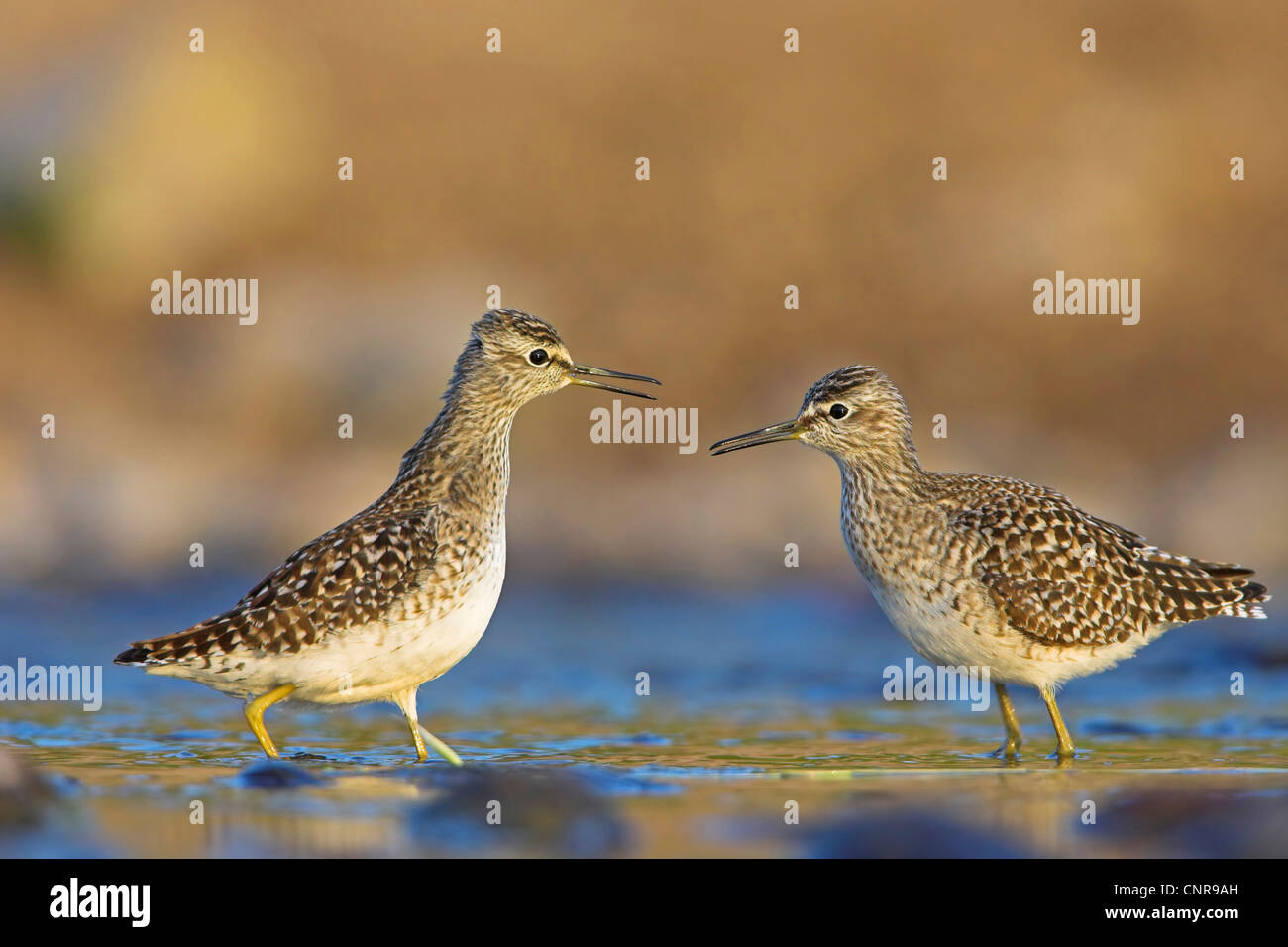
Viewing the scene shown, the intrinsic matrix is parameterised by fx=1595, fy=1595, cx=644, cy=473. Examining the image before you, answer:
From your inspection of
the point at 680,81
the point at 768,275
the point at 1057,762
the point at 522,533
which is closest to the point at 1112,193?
the point at 768,275

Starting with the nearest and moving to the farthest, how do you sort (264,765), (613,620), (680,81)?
(264,765) < (613,620) < (680,81)

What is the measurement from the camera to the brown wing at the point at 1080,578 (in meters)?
12.3


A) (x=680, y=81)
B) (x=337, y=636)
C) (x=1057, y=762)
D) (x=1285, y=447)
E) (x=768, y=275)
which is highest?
(x=680, y=81)

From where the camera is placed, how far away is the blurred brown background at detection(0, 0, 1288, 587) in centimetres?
2259

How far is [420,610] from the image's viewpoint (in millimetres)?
10914

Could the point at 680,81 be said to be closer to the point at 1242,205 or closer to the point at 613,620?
the point at 1242,205

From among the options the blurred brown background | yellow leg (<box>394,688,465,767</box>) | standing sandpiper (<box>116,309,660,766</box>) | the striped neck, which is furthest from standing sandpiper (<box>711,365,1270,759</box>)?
the blurred brown background

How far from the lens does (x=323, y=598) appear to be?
1102cm

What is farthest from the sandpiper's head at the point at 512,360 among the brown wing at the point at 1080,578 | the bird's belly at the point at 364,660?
the brown wing at the point at 1080,578

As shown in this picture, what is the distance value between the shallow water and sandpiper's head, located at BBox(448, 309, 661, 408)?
278 cm

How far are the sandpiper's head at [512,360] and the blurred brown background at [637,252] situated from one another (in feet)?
30.5

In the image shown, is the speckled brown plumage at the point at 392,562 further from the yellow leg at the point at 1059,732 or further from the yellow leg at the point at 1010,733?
the yellow leg at the point at 1059,732

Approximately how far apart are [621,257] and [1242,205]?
11355 mm

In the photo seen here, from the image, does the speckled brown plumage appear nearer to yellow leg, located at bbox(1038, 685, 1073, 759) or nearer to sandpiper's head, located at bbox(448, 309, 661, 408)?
sandpiper's head, located at bbox(448, 309, 661, 408)
